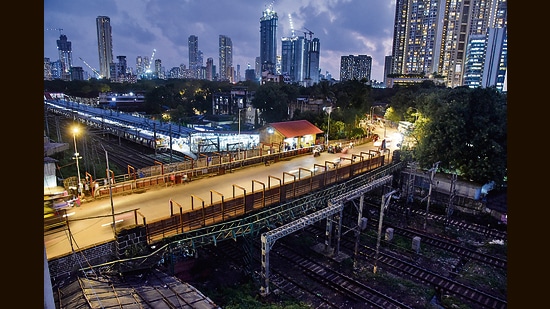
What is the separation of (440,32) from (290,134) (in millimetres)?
130695

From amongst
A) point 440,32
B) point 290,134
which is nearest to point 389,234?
point 290,134

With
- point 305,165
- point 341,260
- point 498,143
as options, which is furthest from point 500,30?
point 341,260

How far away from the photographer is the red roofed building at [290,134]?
32.7 m

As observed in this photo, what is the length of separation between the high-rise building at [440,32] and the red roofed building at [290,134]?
9725 cm

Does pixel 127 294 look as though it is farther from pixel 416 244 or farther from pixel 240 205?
pixel 416 244

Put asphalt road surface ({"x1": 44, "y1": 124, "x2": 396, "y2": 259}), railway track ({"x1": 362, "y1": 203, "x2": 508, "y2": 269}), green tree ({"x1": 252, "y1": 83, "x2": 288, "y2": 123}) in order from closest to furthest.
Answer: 1. asphalt road surface ({"x1": 44, "y1": 124, "x2": 396, "y2": 259})
2. railway track ({"x1": 362, "y1": 203, "x2": 508, "y2": 269})
3. green tree ({"x1": 252, "y1": 83, "x2": 288, "y2": 123})

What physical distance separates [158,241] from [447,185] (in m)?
23.4

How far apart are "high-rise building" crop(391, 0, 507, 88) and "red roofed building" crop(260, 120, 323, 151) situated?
97250 millimetres

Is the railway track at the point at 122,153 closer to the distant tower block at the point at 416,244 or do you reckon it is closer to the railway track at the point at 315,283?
the railway track at the point at 315,283

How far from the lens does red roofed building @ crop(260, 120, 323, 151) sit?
32688 millimetres

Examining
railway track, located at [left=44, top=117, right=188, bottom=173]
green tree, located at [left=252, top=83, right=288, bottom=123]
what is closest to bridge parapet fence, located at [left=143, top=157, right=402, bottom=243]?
railway track, located at [left=44, top=117, right=188, bottom=173]

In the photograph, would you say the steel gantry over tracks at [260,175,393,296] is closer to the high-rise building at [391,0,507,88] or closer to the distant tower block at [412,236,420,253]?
the distant tower block at [412,236,420,253]

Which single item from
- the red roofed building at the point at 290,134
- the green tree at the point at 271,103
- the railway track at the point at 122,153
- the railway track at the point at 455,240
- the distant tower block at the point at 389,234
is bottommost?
the railway track at the point at 455,240

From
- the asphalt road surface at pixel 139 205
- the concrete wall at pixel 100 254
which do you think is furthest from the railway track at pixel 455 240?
the concrete wall at pixel 100 254
